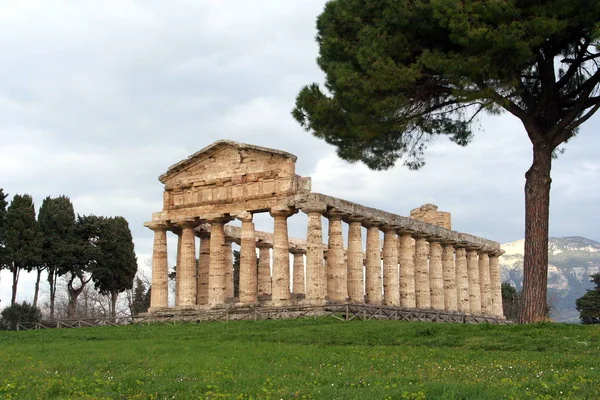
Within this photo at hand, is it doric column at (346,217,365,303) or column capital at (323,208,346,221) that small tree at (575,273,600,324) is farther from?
column capital at (323,208,346,221)

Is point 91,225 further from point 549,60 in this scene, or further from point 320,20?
point 549,60

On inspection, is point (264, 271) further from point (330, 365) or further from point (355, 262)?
point (330, 365)

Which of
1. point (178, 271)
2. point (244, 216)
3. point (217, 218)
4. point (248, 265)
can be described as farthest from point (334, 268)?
point (178, 271)

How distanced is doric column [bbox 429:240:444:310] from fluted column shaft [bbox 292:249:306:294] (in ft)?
28.4

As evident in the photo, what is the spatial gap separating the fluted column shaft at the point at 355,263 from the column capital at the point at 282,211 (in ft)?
13.9

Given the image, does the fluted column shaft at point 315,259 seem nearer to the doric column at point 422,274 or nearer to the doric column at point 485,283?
the doric column at point 422,274

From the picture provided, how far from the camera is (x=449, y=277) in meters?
49.7

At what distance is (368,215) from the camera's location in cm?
4175

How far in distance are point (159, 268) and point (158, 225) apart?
2482 mm

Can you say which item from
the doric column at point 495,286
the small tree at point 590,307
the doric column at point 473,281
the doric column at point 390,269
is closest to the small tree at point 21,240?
the doric column at point 390,269

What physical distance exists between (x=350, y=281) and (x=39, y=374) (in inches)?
1028

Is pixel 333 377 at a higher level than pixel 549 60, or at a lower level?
lower

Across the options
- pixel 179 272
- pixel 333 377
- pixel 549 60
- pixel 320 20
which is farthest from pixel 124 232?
pixel 333 377

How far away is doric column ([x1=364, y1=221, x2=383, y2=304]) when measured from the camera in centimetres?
4216
